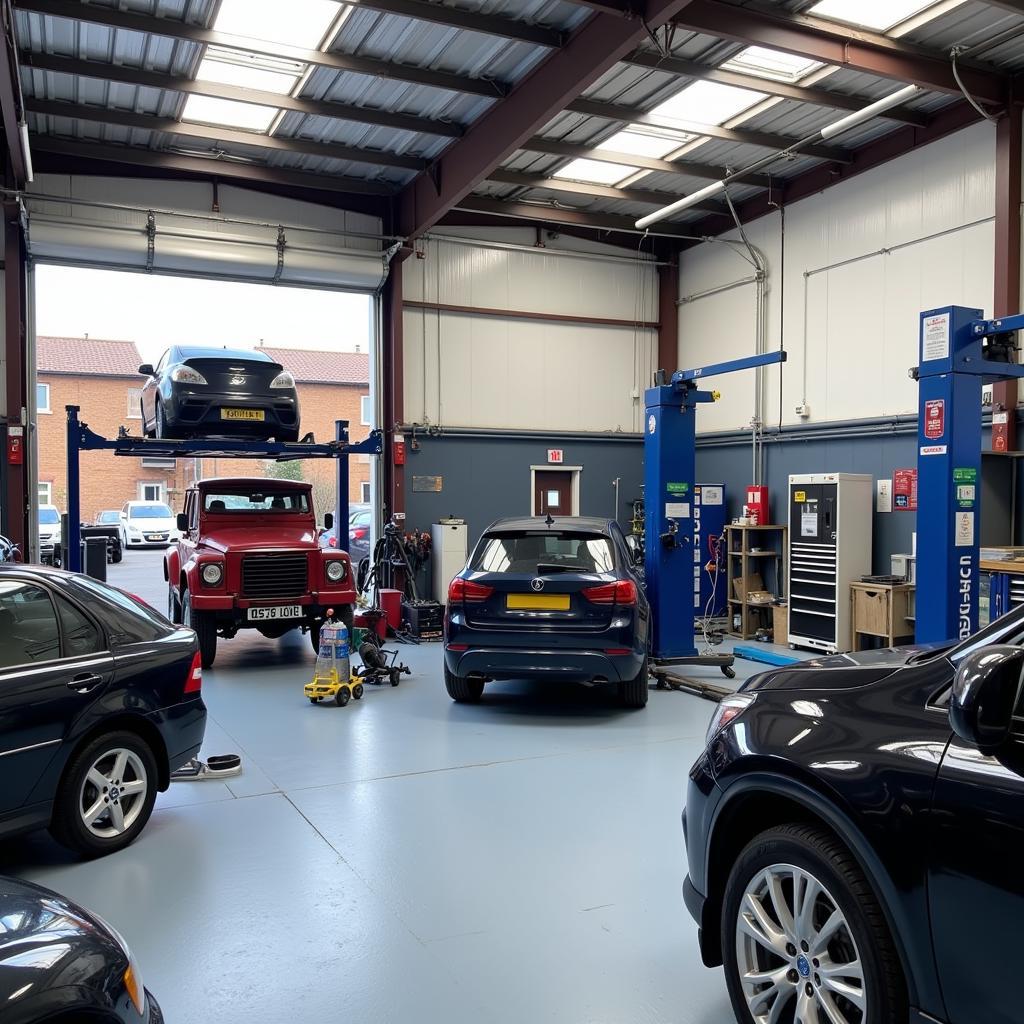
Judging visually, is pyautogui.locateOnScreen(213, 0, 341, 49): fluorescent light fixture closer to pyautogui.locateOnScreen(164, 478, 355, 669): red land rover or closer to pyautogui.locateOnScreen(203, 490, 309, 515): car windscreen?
pyautogui.locateOnScreen(164, 478, 355, 669): red land rover

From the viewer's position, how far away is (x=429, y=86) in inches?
353

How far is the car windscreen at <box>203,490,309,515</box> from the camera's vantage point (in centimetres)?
934

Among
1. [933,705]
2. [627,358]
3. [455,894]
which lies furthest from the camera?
[627,358]

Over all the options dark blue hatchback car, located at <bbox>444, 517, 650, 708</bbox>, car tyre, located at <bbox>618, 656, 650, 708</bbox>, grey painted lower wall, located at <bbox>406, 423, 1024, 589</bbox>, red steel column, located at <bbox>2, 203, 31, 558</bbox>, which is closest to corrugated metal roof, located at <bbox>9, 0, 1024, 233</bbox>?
red steel column, located at <bbox>2, 203, 31, 558</bbox>

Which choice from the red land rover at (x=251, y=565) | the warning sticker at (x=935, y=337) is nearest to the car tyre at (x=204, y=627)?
the red land rover at (x=251, y=565)

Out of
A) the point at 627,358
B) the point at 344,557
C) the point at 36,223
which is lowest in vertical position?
the point at 344,557

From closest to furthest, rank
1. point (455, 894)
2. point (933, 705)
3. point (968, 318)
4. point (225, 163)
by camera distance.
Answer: point (933, 705)
point (455, 894)
point (968, 318)
point (225, 163)

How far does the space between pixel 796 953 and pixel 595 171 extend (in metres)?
10.7

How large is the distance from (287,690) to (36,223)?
20.3 feet

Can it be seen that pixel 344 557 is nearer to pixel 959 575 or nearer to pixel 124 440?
pixel 124 440

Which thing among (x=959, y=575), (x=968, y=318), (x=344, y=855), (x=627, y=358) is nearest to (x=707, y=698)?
(x=959, y=575)

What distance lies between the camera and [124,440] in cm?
890

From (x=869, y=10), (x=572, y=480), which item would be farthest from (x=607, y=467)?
(x=869, y=10)

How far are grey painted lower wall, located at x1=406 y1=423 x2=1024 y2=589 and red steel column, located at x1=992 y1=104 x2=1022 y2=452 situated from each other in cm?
140
